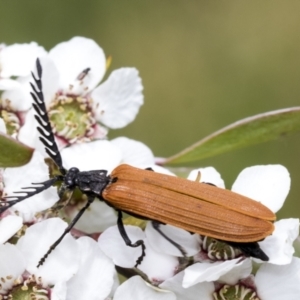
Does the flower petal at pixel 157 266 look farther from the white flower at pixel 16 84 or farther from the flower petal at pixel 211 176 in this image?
the white flower at pixel 16 84

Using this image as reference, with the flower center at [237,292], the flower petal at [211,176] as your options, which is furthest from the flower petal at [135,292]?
the flower petal at [211,176]

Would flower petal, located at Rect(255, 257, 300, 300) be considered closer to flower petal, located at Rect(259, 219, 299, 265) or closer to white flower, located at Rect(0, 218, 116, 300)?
flower petal, located at Rect(259, 219, 299, 265)

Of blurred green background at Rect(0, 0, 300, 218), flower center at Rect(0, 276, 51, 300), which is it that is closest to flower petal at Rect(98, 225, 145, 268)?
flower center at Rect(0, 276, 51, 300)

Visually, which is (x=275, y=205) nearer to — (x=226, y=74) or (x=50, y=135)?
(x=50, y=135)

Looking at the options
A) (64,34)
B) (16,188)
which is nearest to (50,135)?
(16,188)

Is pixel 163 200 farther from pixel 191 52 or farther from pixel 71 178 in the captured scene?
pixel 191 52

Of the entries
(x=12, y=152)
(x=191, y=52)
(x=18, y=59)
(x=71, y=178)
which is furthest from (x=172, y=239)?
(x=191, y=52)

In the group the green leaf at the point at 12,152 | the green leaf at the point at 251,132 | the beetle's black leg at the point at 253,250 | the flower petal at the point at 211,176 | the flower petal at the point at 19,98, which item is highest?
the flower petal at the point at 19,98
